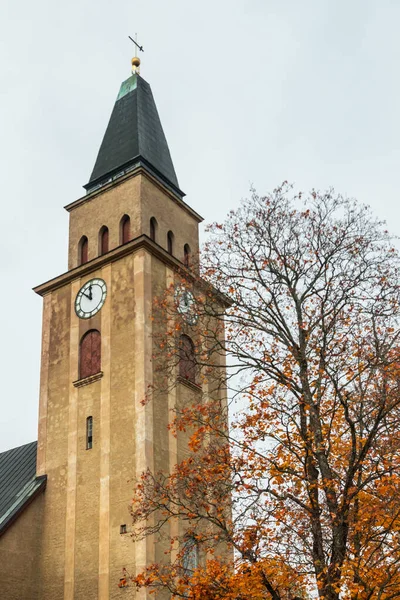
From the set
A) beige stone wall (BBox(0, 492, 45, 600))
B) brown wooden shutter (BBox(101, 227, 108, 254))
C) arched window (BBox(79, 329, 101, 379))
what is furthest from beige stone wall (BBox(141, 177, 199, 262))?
beige stone wall (BBox(0, 492, 45, 600))

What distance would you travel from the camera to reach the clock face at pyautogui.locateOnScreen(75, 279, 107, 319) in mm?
30172

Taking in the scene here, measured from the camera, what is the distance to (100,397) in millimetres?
28109

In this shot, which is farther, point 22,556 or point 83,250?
point 83,250

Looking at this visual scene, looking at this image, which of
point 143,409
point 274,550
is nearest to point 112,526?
point 143,409

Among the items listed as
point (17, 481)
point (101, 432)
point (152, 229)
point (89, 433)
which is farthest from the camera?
point (152, 229)

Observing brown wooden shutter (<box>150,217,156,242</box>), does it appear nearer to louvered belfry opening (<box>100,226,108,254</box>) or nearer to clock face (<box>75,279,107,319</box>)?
louvered belfry opening (<box>100,226,108,254</box>)

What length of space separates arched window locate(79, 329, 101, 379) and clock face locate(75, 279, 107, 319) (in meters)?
0.89

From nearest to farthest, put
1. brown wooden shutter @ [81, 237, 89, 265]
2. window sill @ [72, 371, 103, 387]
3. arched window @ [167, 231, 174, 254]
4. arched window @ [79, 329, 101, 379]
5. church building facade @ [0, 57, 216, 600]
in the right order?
1. church building facade @ [0, 57, 216, 600]
2. window sill @ [72, 371, 103, 387]
3. arched window @ [79, 329, 101, 379]
4. arched window @ [167, 231, 174, 254]
5. brown wooden shutter @ [81, 237, 89, 265]

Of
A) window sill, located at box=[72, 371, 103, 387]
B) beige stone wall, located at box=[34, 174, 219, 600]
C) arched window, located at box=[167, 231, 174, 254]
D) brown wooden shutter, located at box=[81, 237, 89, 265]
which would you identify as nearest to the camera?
beige stone wall, located at box=[34, 174, 219, 600]

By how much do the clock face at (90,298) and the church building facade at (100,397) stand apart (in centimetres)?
5

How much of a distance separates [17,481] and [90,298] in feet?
25.0

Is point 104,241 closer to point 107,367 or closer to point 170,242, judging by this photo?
point 170,242

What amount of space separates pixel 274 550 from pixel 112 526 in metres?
11.0

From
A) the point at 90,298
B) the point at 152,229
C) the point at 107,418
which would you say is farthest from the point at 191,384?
the point at 152,229
